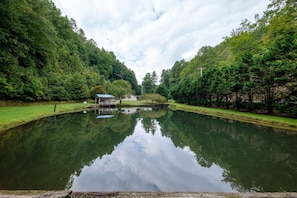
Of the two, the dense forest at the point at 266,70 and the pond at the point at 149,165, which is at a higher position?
the dense forest at the point at 266,70

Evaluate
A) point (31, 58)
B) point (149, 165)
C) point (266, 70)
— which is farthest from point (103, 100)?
point (149, 165)

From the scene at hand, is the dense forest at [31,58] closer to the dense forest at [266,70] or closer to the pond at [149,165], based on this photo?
the pond at [149,165]

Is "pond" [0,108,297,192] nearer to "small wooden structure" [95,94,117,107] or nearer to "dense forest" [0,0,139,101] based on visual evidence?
"dense forest" [0,0,139,101]

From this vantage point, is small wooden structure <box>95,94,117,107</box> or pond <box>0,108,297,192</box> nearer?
pond <box>0,108,297,192</box>

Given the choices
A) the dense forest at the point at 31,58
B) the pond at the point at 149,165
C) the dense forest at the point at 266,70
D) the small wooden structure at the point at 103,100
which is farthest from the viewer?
the small wooden structure at the point at 103,100

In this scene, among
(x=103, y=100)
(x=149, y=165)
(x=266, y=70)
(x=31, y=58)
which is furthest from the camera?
(x=103, y=100)

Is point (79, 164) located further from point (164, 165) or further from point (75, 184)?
point (164, 165)

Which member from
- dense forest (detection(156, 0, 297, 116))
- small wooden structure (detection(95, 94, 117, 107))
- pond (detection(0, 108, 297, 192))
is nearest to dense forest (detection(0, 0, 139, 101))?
small wooden structure (detection(95, 94, 117, 107))

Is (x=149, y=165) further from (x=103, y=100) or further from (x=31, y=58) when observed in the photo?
(x=103, y=100)

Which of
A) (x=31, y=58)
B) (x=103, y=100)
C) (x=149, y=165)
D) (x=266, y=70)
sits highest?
(x=31, y=58)

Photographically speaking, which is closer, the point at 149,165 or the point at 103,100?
the point at 149,165

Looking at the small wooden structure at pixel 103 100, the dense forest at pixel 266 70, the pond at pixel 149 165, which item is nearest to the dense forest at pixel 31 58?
the small wooden structure at pixel 103 100

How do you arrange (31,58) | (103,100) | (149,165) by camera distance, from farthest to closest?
(103,100)
(31,58)
(149,165)

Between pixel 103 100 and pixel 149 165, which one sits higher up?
pixel 103 100
